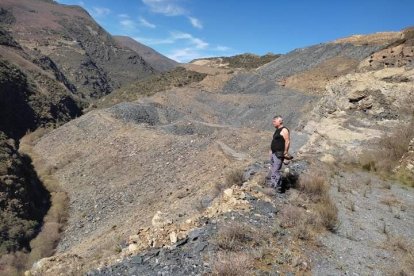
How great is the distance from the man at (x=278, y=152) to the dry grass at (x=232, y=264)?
3.13 m

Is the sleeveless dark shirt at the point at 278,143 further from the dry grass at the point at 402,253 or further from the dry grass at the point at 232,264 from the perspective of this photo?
the dry grass at the point at 232,264

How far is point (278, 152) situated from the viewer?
9414 millimetres

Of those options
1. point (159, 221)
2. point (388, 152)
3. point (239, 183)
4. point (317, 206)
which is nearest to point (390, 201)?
point (317, 206)

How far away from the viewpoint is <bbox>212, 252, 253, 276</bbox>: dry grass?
5.88 m

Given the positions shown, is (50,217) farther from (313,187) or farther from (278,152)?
(313,187)

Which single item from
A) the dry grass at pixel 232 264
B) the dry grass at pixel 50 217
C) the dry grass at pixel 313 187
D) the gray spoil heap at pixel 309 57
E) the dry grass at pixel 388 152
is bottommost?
the dry grass at pixel 50 217

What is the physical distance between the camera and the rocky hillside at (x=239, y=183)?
6.93 meters

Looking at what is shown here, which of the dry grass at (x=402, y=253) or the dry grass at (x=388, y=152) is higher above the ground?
the dry grass at (x=388, y=152)

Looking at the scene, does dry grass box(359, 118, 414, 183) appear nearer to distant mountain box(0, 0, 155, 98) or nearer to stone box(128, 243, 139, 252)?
stone box(128, 243, 139, 252)

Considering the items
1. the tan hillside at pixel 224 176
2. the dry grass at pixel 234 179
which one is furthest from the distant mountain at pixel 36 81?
the dry grass at pixel 234 179

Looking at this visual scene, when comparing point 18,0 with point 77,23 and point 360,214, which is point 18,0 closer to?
point 77,23

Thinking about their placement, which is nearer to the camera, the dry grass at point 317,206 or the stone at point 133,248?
the stone at point 133,248

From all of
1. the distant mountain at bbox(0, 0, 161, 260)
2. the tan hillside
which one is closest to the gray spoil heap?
the tan hillside

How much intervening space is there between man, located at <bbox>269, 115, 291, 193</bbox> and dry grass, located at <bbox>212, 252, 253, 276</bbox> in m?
3.13
